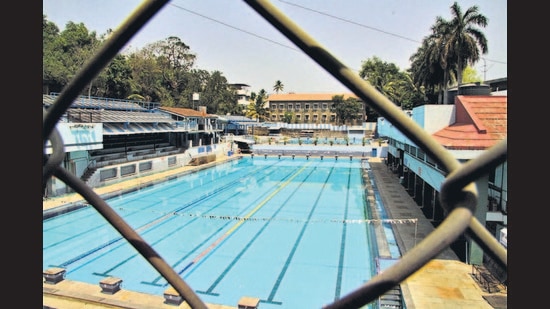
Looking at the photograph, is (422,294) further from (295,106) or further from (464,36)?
(295,106)

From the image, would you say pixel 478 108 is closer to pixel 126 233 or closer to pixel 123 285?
pixel 123 285

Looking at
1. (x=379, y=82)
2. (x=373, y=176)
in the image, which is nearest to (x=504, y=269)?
(x=373, y=176)

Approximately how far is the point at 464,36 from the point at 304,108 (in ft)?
149

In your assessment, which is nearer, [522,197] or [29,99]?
[522,197]

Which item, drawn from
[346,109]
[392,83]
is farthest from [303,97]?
[392,83]

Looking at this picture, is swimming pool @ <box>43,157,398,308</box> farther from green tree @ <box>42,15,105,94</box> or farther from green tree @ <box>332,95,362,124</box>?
green tree @ <box>332,95,362,124</box>

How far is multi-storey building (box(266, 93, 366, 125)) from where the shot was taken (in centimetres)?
7094

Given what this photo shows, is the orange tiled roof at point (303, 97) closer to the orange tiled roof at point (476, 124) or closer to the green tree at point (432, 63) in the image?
the green tree at point (432, 63)

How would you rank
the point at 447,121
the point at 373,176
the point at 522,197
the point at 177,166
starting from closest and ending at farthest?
the point at 522,197
the point at 447,121
the point at 373,176
the point at 177,166

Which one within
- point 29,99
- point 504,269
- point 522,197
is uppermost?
point 29,99

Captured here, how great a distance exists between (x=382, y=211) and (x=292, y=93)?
63786 millimetres

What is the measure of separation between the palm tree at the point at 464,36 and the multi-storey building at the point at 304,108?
39936mm

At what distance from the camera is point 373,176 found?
2388 cm

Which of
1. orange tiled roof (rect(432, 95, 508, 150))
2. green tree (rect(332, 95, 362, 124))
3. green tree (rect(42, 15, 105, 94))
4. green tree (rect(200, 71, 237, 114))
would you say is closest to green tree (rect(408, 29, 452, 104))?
orange tiled roof (rect(432, 95, 508, 150))
